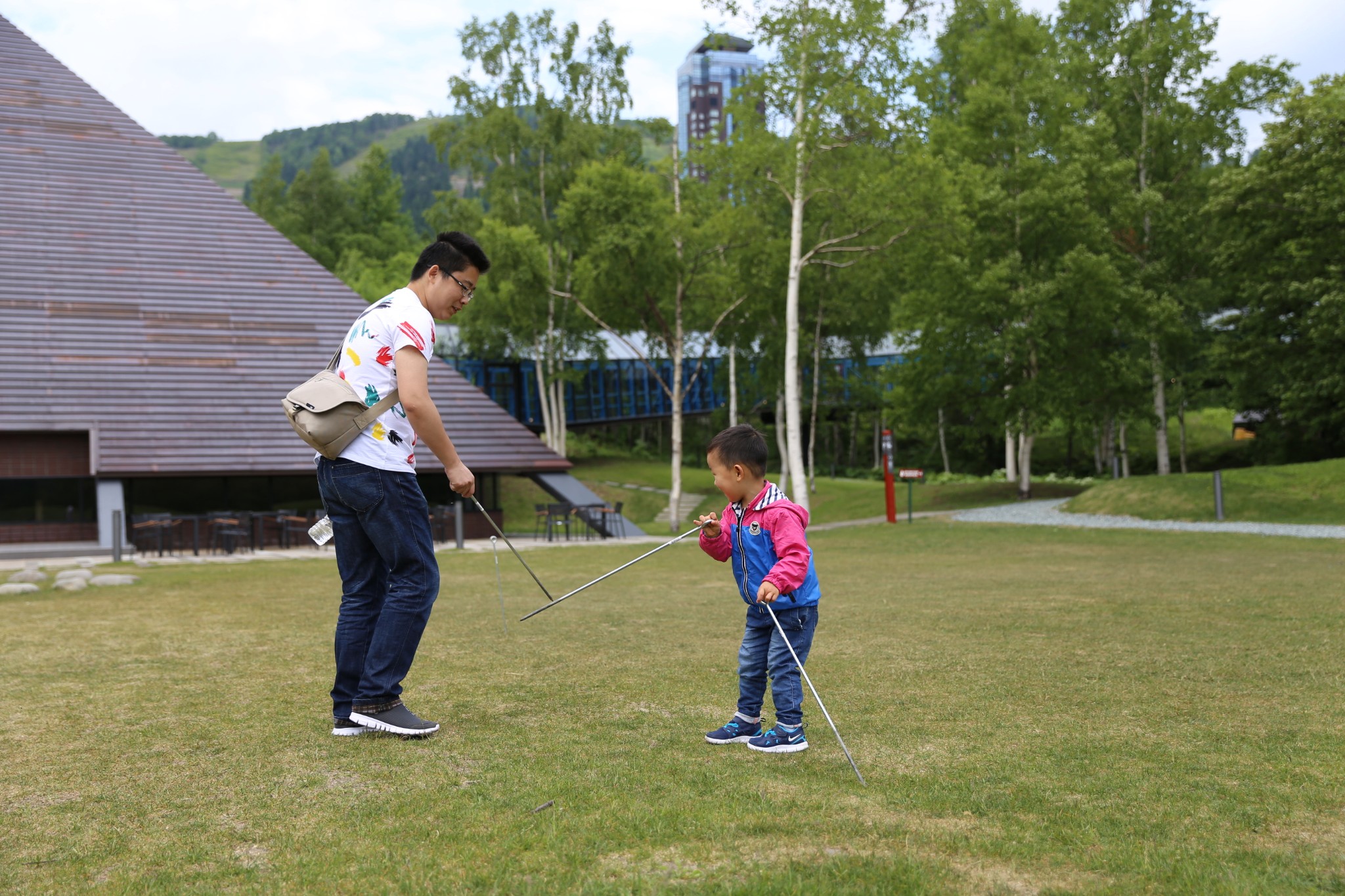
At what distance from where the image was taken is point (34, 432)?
22.1 m

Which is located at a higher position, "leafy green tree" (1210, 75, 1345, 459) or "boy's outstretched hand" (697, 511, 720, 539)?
"leafy green tree" (1210, 75, 1345, 459)

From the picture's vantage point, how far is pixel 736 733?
171 inches

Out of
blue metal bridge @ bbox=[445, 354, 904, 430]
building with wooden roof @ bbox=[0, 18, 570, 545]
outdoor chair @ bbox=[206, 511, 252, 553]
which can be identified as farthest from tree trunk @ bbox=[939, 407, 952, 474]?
outdoor chair @ bbox=[206, 511, 252, 553]

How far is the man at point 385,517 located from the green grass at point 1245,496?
1943 centimetres

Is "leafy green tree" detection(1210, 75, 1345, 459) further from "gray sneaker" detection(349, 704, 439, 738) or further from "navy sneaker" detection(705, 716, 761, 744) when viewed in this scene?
"gray sneaker" detection(349, 704, 439, 738)

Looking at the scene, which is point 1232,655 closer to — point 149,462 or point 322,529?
point 322,529

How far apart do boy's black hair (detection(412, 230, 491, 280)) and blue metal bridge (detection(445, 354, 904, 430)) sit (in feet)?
116

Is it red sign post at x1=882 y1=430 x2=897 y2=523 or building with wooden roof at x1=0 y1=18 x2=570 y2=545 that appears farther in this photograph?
red sign post at x1=882 y1=430 x2=897 y2=523

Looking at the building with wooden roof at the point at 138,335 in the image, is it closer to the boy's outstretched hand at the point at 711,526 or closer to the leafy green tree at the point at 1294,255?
the leafy green tree at the point at 1294,255

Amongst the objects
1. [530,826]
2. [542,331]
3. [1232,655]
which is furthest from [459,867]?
[542,331]

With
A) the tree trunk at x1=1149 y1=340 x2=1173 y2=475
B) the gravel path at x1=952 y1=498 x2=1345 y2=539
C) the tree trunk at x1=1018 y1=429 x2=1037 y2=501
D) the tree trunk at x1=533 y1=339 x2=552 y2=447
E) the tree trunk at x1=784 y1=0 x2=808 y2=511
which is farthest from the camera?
the tree trunk at x1=533 y1=339 x2=552 y2=447

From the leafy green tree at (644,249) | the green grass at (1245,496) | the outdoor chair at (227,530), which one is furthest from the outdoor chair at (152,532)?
the green grass at (1245,496)

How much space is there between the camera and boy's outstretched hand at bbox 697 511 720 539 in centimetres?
438

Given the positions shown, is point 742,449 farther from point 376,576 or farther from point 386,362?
point 376,576
